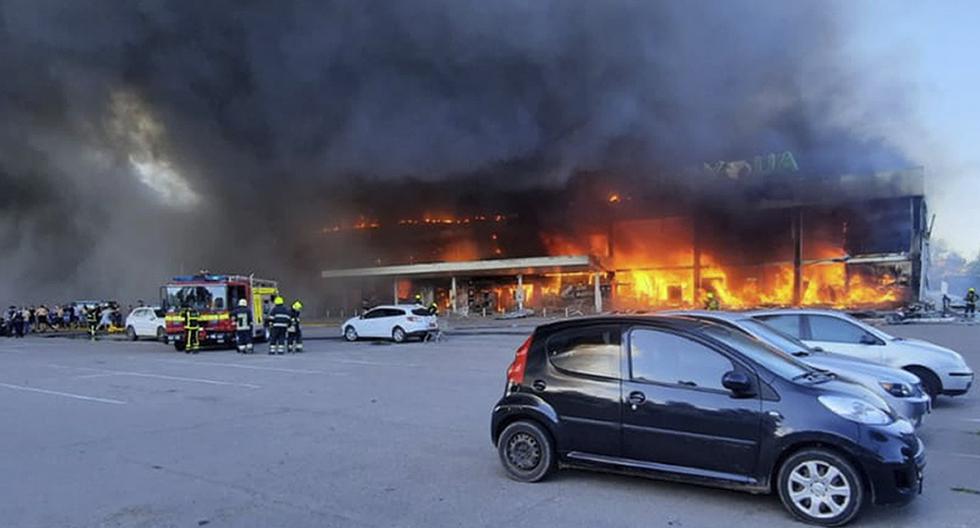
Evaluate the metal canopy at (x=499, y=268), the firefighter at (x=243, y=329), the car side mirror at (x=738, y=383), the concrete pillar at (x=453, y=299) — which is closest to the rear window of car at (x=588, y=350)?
the car side mirror at (x=738, y=383)

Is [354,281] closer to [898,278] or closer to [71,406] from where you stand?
[898,278]

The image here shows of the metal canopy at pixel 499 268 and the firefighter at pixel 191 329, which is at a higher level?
the metal canopy at pixel 499 268

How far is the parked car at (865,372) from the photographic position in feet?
20.4

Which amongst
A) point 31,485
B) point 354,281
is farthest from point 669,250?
point 31,485

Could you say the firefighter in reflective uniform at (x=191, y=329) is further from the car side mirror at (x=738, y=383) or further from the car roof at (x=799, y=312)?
the car side mirror at (x=738, y=383)

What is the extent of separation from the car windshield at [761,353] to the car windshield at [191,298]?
57.5ft

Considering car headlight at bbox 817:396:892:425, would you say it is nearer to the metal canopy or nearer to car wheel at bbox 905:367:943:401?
car wheel at bbox 905:367:943:401

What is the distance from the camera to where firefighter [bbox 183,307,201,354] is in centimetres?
Result: 1872

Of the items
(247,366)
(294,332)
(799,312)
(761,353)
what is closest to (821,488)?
(761,353)

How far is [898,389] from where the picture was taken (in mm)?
6355

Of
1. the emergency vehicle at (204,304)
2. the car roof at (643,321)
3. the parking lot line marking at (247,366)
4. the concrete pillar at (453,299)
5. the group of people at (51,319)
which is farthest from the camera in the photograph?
the concrete pillar at (453,299)

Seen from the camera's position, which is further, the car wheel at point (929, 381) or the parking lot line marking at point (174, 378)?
the parking lot line marking at point (174, 378)

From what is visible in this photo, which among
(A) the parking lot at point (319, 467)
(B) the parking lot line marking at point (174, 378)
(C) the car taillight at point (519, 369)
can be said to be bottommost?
(B) the parking lot line marking at point (174, 378)

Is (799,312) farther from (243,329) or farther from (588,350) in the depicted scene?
(243,329)
